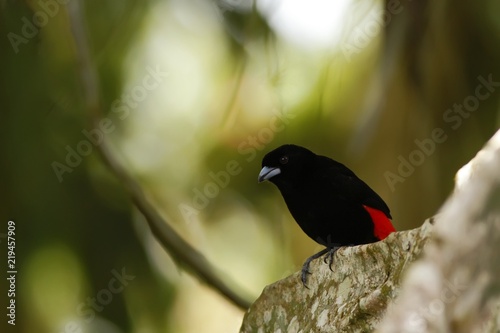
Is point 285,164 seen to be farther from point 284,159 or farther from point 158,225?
point 158,225

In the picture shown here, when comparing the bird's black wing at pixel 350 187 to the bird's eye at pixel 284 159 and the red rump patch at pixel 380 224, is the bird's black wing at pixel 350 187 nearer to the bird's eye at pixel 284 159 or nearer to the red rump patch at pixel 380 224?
the red rump patch at pixel 380 224

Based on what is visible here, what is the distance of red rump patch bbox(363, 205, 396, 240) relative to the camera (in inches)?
157

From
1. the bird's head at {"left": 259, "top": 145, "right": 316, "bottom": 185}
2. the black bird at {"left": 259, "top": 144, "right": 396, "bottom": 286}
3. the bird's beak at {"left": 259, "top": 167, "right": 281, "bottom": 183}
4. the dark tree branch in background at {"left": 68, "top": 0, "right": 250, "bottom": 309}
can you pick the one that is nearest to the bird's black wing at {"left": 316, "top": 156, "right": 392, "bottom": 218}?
the black bird at {"left": 259, "top": 144, "right": 396, "bottom": 286}

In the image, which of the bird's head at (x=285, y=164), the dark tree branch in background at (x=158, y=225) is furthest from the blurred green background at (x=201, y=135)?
the bird's head at (x=285, y=164)

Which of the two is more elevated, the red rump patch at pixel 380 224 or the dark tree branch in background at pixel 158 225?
the red rump patch at pixel 380 224

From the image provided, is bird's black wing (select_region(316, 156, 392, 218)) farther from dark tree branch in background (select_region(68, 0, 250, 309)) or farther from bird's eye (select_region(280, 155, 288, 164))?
dark tree branch in background (select_region(68, 0, 250, 309))

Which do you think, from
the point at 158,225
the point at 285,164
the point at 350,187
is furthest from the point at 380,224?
the point at 158,225

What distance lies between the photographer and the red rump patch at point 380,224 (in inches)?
157

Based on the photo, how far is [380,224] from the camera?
13.1ft

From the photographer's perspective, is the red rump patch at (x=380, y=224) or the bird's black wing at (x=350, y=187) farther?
the bird's black wing at (x=350, y=187)

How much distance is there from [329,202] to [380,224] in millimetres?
299

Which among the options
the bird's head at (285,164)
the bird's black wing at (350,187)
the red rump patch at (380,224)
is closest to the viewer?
the red rump patch at (380,224)

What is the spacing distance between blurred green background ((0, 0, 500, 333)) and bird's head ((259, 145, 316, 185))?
52.0 inches

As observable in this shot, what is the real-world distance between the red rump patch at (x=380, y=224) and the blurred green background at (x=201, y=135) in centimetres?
→ 132
